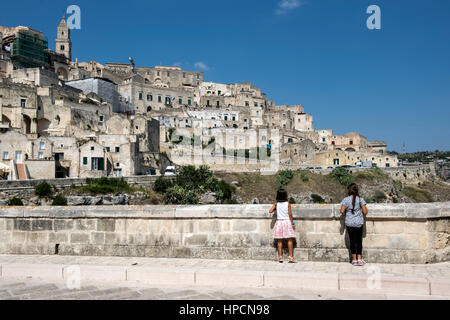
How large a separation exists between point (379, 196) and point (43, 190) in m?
42.8

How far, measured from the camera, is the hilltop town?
41719mm

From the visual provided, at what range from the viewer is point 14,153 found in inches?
1513

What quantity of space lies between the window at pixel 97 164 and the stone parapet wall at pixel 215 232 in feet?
111

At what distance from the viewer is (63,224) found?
8773 mm

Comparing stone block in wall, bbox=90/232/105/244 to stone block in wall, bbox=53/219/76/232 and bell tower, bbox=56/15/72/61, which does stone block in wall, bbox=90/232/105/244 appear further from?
bell tower, bbox=56/15/72/61

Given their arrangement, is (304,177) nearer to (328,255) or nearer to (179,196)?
(179,196)

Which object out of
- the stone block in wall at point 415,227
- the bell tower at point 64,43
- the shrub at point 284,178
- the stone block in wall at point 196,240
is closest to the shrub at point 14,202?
the stone block in wall at point 196,240

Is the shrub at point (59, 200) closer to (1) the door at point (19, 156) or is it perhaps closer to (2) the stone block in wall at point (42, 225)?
(1) the door at point (19, 156)

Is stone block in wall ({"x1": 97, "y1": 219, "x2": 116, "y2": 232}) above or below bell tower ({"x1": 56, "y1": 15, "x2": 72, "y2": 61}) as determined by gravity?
below

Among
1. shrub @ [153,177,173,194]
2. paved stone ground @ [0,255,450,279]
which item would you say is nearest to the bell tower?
shrub @ [153,177,173,194]

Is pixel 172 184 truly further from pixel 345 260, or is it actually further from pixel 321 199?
pixel 345 260

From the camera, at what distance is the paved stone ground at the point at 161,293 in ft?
19.1

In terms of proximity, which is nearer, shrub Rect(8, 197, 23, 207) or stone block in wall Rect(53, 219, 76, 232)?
stone block in wall Rect(53, 219, 76, 232)

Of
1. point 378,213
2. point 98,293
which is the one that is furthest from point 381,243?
point 98,293
